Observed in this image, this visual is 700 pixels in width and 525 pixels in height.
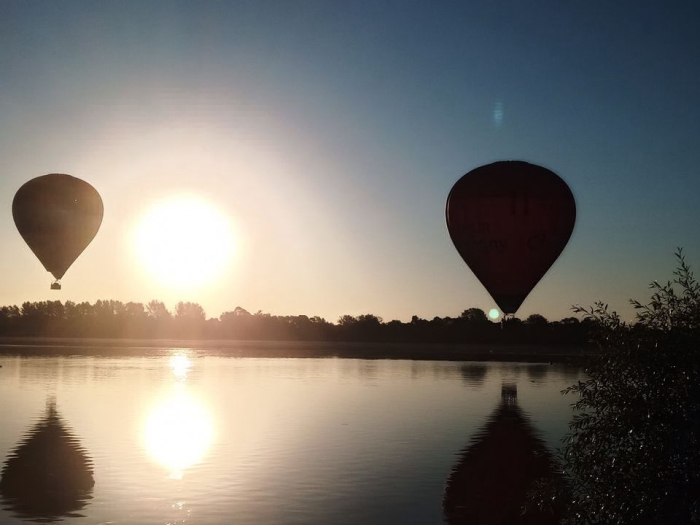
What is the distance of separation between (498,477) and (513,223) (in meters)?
25.1

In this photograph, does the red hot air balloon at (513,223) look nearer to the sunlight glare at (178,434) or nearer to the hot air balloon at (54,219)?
the sunlight glare at (178,434)

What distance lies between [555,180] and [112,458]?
31.9 m

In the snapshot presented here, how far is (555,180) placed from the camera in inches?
2227

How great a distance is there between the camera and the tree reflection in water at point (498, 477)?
1017 inches

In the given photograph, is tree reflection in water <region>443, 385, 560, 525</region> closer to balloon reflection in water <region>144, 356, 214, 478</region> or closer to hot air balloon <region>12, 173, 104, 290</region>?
balloon reflection in water <region>144, 356, 214, 478</region>

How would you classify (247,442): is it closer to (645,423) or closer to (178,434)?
(178,434)

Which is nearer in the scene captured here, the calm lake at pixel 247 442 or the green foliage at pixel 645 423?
the green foliage at pixel 645 423

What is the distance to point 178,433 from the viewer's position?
44.7 metres

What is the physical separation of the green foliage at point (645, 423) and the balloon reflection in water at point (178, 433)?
17.7 meters

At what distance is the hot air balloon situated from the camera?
279ft

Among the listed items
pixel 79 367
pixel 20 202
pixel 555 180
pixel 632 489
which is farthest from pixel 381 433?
pixel 79 367

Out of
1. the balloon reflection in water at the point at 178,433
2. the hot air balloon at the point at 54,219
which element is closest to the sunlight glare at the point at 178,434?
the balloon reflection in water at the point at 178,433

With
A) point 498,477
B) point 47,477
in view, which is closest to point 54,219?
point 47,477

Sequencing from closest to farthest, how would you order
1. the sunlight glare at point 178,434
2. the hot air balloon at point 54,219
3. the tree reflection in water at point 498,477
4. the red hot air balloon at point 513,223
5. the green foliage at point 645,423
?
the green foliage at point 645,423 → the tree reflection in water at point 498,477 → the sunlight glare at point 178,434 → the red hot air balloon at point 513,223 → the hot air balloon at point 54,219
